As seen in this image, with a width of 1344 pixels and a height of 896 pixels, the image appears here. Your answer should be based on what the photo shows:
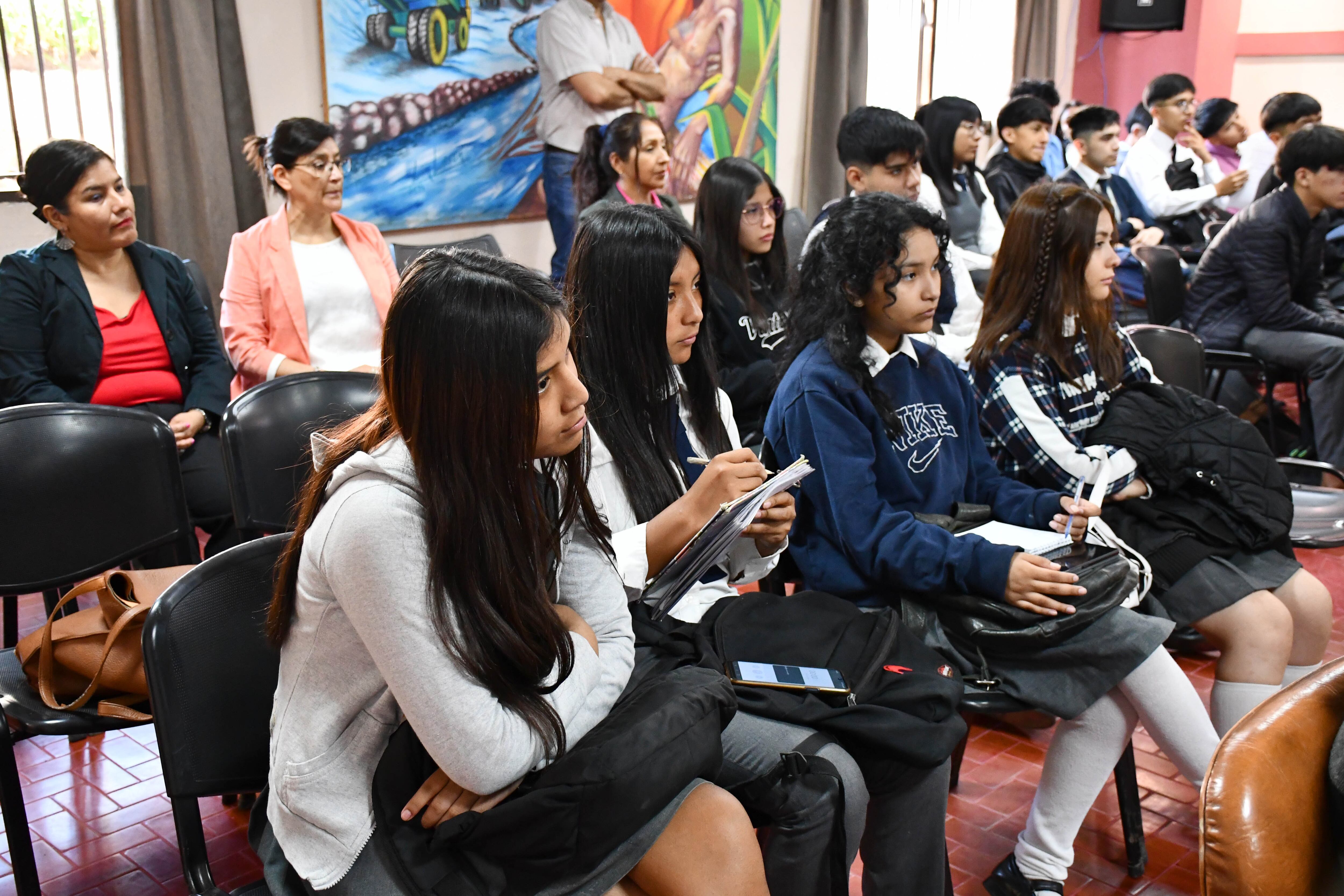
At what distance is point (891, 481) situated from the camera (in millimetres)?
2090

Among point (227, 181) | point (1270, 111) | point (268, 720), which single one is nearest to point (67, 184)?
point (227, 181)

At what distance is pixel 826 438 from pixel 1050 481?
0.69 meters

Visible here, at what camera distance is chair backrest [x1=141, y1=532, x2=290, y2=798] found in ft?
4.52

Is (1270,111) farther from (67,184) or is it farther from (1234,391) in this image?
(67,184)

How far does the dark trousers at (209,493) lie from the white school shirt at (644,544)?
138 cm

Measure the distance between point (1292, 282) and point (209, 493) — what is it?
3.94 meters

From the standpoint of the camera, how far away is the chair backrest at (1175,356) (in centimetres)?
292

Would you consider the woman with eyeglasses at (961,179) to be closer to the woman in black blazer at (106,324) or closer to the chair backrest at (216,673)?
the woman in black blazer at (106,324)

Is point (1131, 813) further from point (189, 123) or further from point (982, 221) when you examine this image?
point (189, 123)

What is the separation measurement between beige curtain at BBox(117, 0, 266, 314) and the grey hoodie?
3211mm

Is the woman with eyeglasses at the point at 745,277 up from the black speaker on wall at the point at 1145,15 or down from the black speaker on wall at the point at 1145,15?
down

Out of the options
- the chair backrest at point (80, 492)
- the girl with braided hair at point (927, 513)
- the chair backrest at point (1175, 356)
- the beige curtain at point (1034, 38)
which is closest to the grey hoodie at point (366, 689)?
the girl with braided hair at point (927, 513)

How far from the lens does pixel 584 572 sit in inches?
58.8

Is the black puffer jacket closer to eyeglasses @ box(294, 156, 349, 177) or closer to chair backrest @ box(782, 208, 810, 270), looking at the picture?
eyeglasses @ box(294, 156, 349, 177)
